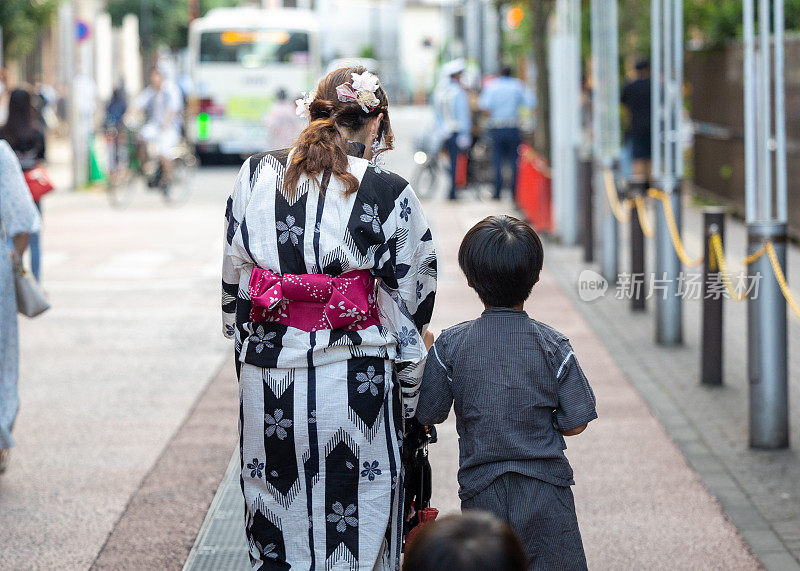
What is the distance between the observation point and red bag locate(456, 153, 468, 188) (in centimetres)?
1953

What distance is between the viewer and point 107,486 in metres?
5.71

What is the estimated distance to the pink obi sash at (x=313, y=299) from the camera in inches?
128

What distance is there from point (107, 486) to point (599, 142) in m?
8.31

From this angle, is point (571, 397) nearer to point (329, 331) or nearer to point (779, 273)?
point (329, 331)

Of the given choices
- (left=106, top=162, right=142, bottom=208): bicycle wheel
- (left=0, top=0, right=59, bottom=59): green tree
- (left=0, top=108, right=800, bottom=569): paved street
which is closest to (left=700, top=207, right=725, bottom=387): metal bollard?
(left=0, top=108, right=800, bottom=569): paved street

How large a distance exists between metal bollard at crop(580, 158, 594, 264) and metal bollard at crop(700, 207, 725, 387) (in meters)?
5.03

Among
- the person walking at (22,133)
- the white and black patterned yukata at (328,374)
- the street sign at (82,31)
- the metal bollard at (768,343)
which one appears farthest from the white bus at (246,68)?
the white and black patterned yukata at (328,374)

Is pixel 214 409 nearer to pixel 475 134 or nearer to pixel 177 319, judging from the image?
pixel 177 319

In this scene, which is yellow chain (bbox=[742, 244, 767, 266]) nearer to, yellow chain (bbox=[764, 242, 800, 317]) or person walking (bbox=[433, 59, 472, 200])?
yellow chain (bbox=[764, 242, 800, 317])

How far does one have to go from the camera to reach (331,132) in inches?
133

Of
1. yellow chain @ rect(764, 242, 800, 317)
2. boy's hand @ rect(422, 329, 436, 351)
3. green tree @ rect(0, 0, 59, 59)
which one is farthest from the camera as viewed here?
green tree @ rect(0, 0, 59, 59)

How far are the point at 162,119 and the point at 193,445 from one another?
571 inches

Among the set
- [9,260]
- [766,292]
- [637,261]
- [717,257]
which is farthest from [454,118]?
[9,260]

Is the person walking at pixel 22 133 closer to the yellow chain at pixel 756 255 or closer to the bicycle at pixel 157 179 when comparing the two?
the yellow chain at pixel 756 255
